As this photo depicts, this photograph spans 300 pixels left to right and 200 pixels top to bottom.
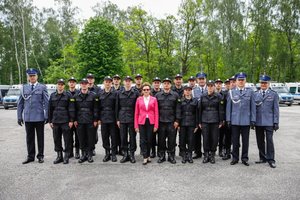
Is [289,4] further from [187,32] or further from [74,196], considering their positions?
[74,196]

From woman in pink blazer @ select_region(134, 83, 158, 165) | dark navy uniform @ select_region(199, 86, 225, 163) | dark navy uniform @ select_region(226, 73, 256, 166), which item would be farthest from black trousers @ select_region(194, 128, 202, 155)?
woman in pink blazer @ select_region(134, 83, 158, 165)

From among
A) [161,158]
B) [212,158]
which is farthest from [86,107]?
[212,158]

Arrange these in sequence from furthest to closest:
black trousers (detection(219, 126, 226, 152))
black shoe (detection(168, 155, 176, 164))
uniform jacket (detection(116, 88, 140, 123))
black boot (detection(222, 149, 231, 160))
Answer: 1. black trousers (detection(219, 126, 226, 152))
2. black boot (detection(222, 149, 231, 160))
3. uniform jacket (detection(116, 88, 140, 123))
4. black shoe (detection(168, 155, 176, 164))

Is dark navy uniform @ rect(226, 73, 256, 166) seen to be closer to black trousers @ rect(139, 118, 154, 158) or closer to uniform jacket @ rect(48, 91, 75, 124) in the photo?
black trousers @ rect(139, 118, 154, 158)

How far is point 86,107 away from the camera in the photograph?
7.05 meters

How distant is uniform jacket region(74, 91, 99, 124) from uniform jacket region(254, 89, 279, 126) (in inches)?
151

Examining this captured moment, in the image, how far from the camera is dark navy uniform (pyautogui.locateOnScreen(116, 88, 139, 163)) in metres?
7.04

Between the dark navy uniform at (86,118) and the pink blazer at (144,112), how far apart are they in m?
1.02

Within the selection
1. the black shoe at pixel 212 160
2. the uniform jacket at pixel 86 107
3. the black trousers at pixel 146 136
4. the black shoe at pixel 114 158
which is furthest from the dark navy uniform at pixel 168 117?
the uniform jacket at pixel 86 107

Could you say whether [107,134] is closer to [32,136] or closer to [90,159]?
[90,159]

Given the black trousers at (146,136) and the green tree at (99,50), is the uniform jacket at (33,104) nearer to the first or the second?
the black trousers at (146,136)

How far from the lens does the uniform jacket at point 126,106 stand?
7.03 m

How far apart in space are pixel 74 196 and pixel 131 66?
3299 cm

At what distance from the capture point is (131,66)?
1467 inches
